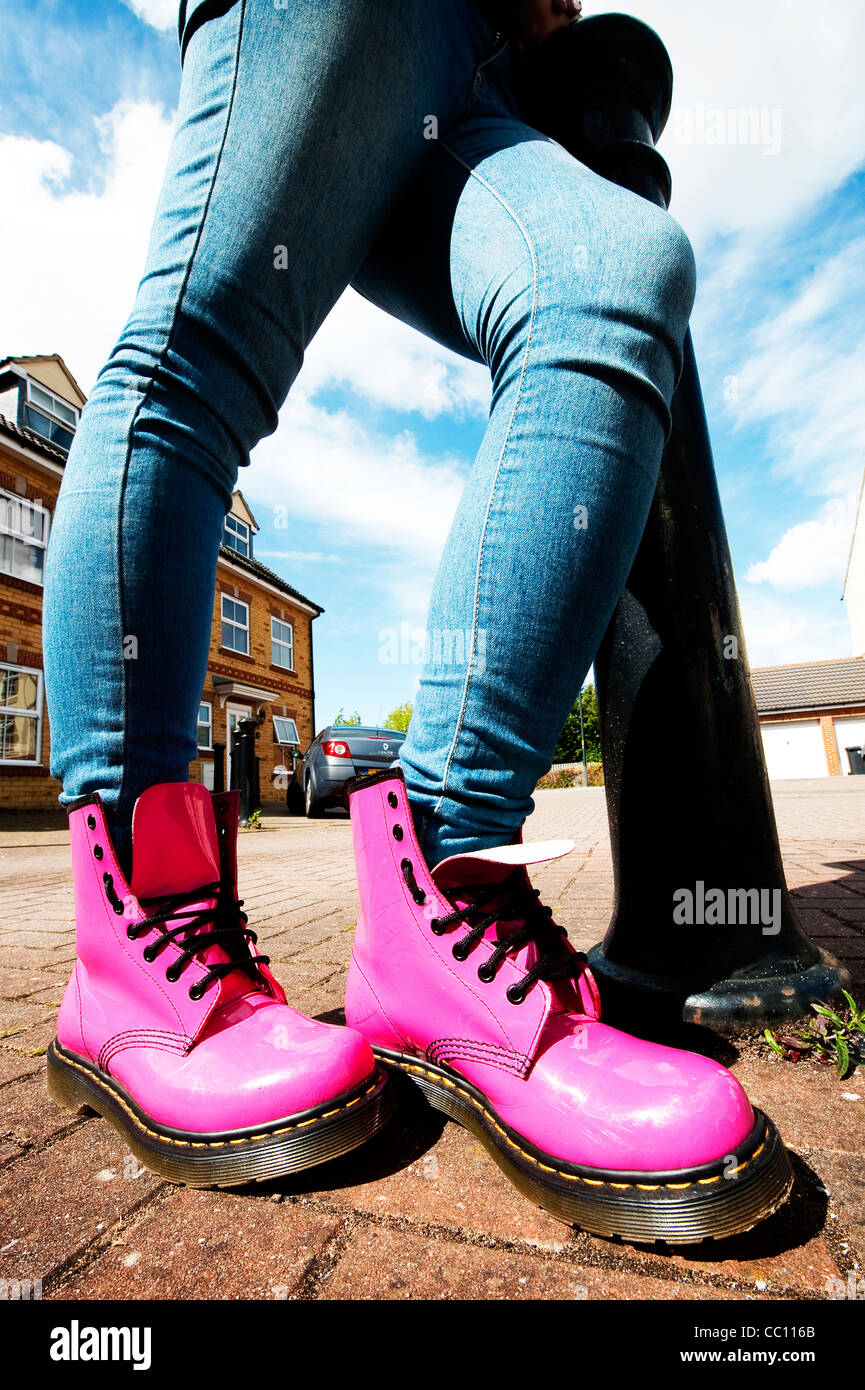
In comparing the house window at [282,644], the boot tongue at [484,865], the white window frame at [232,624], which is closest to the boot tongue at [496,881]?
the boot tongue at [484,865]

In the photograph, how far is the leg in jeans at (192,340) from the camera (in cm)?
94

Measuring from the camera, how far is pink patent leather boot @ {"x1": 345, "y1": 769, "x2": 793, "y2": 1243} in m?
0.66

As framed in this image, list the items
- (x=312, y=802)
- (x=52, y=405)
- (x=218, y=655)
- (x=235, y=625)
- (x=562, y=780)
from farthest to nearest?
1. (x=562, y=780)
2. (x=235, y=625)
3. (x=218, y=655)
4. (x=52, y=405)
5. (x=312, y=802)

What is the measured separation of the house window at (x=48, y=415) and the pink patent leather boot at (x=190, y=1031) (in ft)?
54.3

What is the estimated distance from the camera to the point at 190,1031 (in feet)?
2.84

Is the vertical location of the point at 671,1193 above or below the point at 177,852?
below

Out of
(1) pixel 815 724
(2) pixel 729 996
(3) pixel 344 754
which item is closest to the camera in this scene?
(2) pixel 729 996

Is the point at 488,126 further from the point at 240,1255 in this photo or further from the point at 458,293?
the point at 240,1255

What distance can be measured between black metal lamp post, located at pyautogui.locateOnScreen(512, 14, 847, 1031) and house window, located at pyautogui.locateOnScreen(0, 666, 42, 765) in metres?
13.8

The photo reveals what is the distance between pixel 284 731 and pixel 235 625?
133 inches

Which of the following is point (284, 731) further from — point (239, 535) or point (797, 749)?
point (797, 749)

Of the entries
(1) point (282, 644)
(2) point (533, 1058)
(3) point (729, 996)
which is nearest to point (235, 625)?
(1) point (282, 644)

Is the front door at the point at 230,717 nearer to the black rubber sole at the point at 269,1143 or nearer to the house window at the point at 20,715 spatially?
the house window at the point at 20,715
